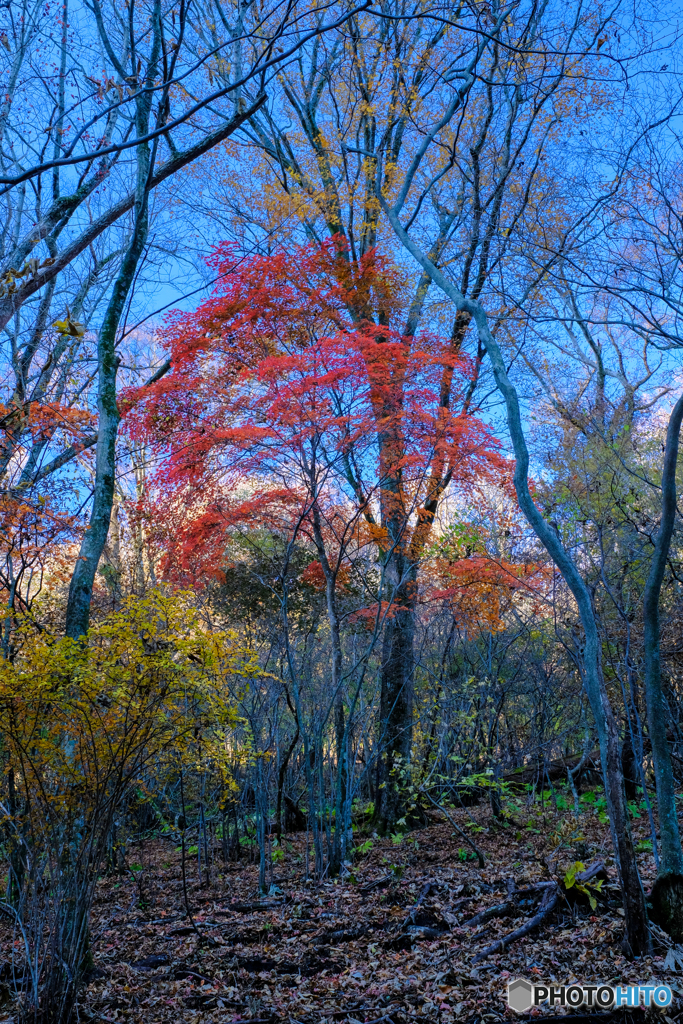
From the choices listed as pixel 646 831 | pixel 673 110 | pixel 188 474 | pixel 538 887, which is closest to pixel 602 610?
pixel 646 831

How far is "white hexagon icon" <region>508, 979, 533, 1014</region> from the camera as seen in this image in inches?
126

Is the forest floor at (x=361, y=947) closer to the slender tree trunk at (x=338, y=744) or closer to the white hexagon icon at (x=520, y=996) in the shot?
the white hexagon icon at (x=520, y=996)

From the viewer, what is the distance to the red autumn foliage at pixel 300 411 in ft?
25.1

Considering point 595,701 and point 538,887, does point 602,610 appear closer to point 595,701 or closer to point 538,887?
point 538,887

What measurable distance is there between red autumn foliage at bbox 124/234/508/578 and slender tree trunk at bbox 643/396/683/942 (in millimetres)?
3845

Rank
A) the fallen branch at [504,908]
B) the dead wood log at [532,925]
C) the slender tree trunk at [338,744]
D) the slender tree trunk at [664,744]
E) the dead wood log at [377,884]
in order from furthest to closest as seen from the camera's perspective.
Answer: the slender tree trunk at [338,744]
the dead wood log at [377,884]
the fallen branch at [504,908]
the dead wood log at [532,925]
the slender tree trunk at [664,744]

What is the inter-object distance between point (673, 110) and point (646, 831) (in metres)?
6.83

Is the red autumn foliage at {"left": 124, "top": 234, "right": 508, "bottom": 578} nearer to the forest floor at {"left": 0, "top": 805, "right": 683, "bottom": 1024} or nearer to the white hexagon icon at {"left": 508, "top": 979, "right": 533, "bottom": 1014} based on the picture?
the forest floor at {"left": 0, "top": 805, "right": 683, "bottom": 1024}

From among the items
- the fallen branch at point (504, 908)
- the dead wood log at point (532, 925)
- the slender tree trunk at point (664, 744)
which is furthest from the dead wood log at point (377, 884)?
the slender tree trunk at point (664, 744)

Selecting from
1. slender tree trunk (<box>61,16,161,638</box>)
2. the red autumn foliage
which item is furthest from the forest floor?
the red autumn foliage

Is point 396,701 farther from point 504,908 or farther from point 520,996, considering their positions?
point 520,996

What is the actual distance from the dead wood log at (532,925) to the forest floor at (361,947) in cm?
3

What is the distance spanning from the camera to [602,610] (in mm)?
Result: 7723

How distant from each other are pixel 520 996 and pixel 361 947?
4.59 feet
